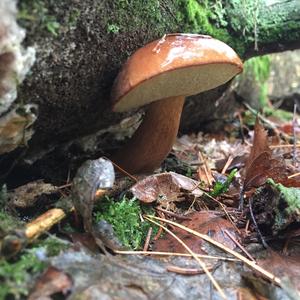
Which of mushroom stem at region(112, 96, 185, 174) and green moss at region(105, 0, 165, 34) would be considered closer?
green moss at region(105, 0, 165, 34)

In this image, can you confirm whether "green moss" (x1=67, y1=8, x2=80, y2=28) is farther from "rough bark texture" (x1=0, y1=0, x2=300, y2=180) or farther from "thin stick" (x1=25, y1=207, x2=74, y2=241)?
"thin stick" (x1=25, y1=207, x2=74, y2=241)

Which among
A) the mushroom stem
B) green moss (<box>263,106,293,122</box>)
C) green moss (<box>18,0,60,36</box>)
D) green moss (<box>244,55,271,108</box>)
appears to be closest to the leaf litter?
the mushroom stem

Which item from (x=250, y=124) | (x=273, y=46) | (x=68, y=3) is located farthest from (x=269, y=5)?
(x=68, y=3)

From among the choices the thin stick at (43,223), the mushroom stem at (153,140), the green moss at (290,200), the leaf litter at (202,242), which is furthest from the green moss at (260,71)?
the thin stick at (43,223)

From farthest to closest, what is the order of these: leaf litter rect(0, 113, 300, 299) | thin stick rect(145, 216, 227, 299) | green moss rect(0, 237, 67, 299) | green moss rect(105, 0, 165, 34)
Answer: green moss rect(105, 0, 165, 34), thin stick rect(145, 216, 227, 299), leaf litter rect(0, 113, 300, 299), green moss rect(0, 237, 67, 299)

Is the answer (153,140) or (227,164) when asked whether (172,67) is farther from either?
(227,164)

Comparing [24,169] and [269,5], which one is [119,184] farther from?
[269,5]

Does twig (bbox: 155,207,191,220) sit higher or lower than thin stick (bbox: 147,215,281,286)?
higher

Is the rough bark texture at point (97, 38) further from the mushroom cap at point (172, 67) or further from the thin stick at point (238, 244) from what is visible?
the thin stick at point (238, 244)
